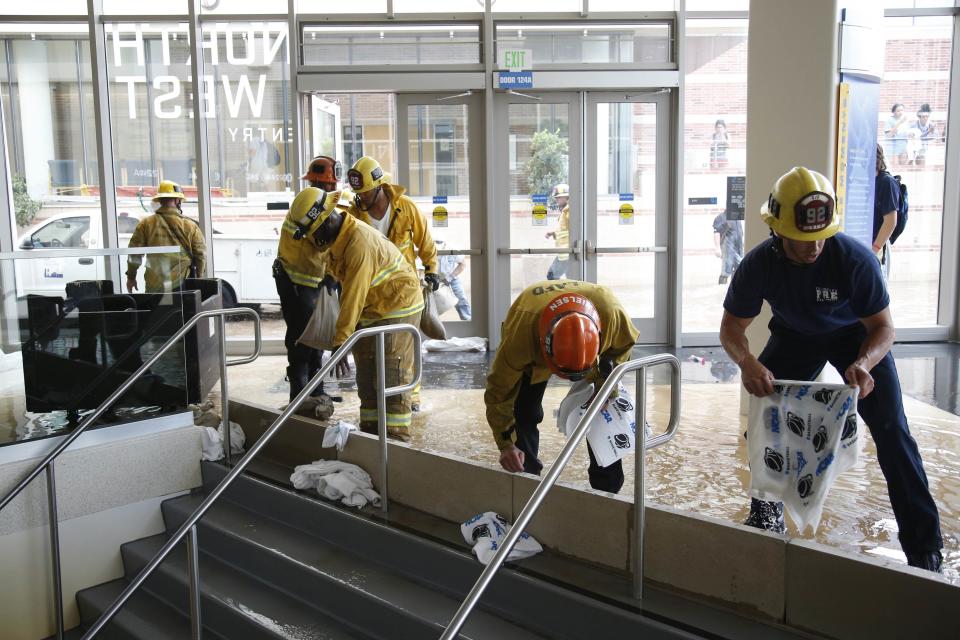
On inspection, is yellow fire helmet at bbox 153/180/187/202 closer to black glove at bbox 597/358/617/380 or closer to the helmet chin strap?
the helmet chin strap

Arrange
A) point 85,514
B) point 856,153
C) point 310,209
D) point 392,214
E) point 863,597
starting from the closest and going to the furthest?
point 863,597
point 85,514
point 310,209
point 856,153
point 392,214

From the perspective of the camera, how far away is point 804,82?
196 inches

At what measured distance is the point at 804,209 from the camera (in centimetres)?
297

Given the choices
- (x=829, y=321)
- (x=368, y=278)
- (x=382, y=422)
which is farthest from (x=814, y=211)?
(x=368, y=278)

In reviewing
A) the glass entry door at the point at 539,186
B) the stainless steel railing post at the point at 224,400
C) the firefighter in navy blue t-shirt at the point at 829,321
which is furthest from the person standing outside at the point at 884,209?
the stainless steel railing post at the point at 224,400

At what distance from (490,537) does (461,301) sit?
5599mm

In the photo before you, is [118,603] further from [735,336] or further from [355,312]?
[735,336]

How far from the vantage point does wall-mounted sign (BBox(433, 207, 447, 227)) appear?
8.71 meters

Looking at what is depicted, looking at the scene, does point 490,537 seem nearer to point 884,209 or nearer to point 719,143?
point 884,209

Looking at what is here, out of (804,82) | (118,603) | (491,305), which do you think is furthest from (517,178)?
(118,603)

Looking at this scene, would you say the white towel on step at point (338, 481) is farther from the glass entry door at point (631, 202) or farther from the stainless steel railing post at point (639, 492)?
the glass entry door at point (631, 202)

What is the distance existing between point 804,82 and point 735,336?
236 cm

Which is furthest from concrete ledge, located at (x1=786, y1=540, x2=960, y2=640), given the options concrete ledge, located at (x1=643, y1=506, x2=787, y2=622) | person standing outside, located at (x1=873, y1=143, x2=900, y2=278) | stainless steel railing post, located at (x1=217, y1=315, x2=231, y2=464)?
person standing outside, located at (x1=873, y1=143, x2=900, y2=278)

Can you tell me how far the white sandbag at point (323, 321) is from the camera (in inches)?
186
